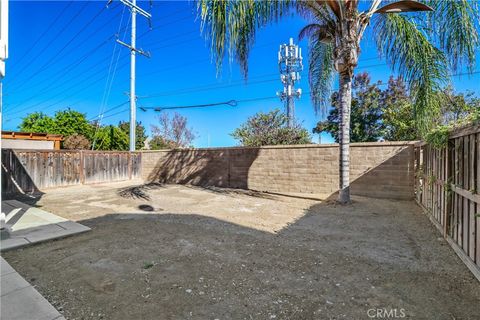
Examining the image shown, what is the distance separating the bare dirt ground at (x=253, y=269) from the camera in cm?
210

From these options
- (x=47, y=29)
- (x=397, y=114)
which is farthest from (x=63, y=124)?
(x=397, y=114)

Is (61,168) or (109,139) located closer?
(61,168)

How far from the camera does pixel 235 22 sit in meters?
5.62

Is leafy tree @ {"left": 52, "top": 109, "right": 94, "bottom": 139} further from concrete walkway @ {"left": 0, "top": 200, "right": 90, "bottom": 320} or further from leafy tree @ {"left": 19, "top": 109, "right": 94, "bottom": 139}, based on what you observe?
concrete walkway @ {"left": 0, "top": 200, "right": 90, "bottom": 320}

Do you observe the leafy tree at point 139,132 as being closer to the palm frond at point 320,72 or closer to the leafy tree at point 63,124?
the leafy tree at point 63,124

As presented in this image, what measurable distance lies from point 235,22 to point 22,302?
18.8 ft

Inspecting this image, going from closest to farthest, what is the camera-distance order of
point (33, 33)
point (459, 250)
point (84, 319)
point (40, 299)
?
point (84, 319) → point (40, 299) → point (459, 250) → point (33, 33)

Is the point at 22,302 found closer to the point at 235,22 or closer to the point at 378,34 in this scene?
the point at 235,22

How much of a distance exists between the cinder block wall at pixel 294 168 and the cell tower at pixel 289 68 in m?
8.66

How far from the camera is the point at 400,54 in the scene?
6410 mm

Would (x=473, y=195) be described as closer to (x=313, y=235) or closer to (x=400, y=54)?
(x=313, y=235)

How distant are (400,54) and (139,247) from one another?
726 centimetres

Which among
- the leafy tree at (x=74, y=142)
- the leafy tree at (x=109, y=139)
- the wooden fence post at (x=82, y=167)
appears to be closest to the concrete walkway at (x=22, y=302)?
the wooden fence post at (x=82, y=167)

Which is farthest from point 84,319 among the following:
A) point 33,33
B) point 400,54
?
point 33,33
